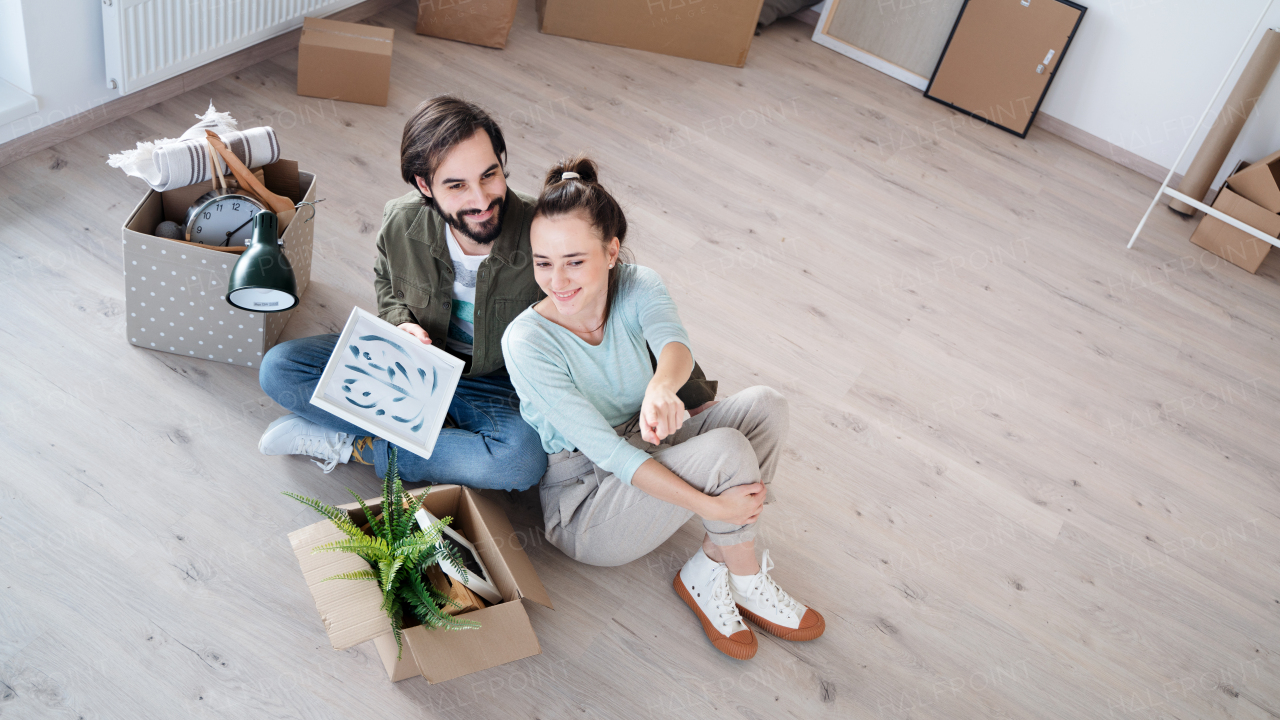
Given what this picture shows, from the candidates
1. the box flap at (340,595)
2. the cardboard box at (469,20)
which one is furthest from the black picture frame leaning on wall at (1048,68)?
the box flap at (340,595)

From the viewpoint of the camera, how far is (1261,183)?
322 cm

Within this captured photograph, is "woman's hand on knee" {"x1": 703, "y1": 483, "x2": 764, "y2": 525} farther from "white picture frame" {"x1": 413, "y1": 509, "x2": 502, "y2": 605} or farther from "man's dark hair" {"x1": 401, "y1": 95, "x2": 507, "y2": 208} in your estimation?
"man's dark hair" {"x1": 401, "y1": 95, "x2": 507, "y2": 208}

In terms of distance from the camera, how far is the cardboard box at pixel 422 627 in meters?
1.56

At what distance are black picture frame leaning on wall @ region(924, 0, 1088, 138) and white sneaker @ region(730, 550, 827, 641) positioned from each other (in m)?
2.72

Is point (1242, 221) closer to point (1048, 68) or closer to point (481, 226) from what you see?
point (1048, 68)

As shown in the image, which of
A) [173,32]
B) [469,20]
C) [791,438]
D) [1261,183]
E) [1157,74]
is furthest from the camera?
[1157,74]

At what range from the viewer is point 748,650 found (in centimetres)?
186

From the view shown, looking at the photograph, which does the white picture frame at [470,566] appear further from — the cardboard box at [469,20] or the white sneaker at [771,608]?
the cardboard box at [469,20]

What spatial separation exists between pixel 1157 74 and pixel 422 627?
141 inches

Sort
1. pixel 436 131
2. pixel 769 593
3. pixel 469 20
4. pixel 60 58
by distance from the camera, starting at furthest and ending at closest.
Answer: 1. pixel 469 20
2. pixel 60 58
3. pixel 769 593
4. pixel 436 131

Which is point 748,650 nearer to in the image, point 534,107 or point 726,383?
point 726,383

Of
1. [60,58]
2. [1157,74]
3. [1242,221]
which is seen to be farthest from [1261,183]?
[60,58]

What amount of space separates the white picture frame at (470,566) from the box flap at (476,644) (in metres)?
0.06

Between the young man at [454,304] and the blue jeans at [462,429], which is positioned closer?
the young man at [454,304]
